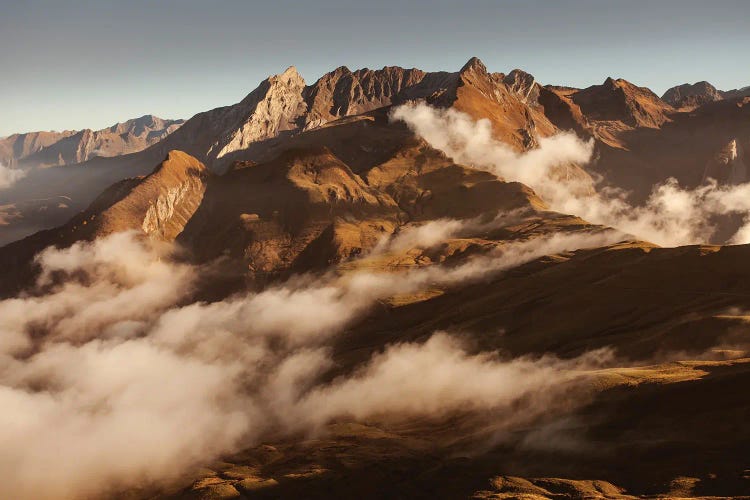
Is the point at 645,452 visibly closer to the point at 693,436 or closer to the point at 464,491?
the point at 693,436

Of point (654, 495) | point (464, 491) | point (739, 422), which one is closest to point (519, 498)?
point (464, 491)

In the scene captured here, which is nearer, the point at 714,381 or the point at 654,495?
the point at 654,495

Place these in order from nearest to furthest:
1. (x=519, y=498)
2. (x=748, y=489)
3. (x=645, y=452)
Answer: (x=748, y=489) < (x=519, y=498) < (x=645, y=452)

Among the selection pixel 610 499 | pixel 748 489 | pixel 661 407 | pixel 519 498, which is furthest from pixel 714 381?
pixel 519 498

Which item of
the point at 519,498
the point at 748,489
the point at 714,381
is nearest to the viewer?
the point at 748,489

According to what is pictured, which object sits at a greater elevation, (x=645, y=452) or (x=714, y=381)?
(x=714, y=381)

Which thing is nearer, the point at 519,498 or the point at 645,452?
the point at 519,498

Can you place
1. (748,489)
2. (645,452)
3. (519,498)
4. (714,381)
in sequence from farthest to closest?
(714,381) < (645,452) < (519,498) < (748,489)

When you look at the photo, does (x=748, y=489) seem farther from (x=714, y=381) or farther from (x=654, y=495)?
(x=714, y=381)

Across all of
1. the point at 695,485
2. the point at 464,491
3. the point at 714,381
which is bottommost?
the point at 464,491
